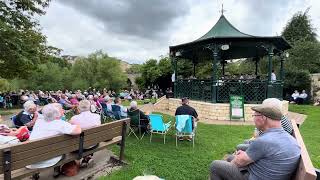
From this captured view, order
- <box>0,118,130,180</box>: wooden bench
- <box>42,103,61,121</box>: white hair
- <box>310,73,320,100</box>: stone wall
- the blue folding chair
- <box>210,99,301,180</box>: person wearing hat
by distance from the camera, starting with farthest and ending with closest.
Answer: <box>310,73,320,100</box>: stone wall < the blue folding chair < <box>42,103,61,121</box>: white hair < <box>0,118,130,180</box>: wooden bench < <box>210,99,301,180</box>: person wearing hat

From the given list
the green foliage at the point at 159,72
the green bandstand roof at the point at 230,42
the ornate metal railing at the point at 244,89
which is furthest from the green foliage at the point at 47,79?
the ornate metal railing at the point at 244,89

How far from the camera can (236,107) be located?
43.8ft

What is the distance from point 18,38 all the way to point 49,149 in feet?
48.7

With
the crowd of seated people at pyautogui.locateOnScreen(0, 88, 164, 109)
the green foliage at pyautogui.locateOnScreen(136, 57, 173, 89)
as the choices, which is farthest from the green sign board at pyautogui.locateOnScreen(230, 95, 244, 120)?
the green foliage at pyautogui.locateOnScreen(136, 57, 173, 89)

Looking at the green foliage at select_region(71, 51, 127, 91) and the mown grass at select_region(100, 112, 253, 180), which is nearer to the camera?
the mown grass at select_region(100, 112, 253, 180)

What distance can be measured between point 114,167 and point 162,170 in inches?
36.4

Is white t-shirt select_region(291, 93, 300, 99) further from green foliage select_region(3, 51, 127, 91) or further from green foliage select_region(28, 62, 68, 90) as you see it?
green foliage select_region(3, 51, 127, 91)

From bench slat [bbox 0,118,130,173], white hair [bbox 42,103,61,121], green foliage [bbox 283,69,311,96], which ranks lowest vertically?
bench slat [bbox 0,118,130,173]

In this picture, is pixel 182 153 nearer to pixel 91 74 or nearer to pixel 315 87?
pixel 315 87

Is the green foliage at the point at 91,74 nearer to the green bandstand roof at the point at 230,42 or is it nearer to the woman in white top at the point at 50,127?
the green bandstand roof at the point at 230,42

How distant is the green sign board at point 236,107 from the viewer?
13250 mm

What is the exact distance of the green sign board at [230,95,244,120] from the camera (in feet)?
43.5

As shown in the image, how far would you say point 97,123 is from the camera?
229 inches

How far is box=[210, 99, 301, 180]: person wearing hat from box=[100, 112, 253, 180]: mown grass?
7.42 feet
